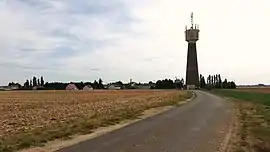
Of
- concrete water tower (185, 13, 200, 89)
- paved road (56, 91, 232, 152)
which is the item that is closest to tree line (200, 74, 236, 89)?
concrete water tower (185, 13, 200, 89)

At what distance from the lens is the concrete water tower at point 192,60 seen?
142375mm

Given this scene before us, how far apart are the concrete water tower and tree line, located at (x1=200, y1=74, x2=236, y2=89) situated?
23.4 m

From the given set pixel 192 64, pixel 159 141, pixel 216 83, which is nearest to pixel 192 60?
pixel 192 64

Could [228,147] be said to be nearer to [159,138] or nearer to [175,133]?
[159,138]

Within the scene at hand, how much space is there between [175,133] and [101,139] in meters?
3.00

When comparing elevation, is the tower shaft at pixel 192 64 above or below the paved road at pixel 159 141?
above

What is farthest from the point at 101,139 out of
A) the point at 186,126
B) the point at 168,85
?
the point at 168,85

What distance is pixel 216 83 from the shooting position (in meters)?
186

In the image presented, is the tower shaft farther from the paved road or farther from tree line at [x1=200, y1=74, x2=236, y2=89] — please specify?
the paved road

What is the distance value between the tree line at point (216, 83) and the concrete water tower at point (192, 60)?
2344 centimetres

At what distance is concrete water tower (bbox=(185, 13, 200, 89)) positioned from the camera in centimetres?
14238

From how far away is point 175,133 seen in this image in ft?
50.0

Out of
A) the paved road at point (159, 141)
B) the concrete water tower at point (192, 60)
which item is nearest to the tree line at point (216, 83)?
the concrete water tower at point (192, 60)

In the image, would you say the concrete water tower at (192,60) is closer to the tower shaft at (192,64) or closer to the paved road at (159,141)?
the tower shaft at (192,64)
